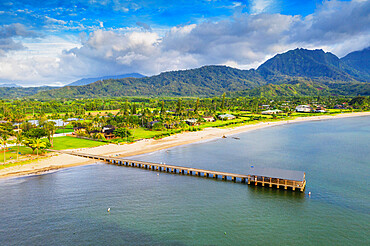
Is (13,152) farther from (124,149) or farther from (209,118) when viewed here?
(209,118)

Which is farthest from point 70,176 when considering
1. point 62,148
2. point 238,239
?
point 238,239

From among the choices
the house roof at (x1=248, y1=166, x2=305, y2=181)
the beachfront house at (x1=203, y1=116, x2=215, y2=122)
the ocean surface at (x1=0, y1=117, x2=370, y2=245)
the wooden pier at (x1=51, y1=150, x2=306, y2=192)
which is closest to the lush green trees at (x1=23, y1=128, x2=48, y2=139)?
the ocean surface at (x1=0, y1=117, x2=370, y2=245)

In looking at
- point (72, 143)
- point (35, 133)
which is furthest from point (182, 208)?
point (72, 143)

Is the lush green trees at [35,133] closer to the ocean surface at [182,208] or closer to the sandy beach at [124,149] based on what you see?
the sandy beach at [124,149]

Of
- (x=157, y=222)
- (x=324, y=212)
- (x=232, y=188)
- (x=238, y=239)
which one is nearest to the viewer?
(x=238, y=239)

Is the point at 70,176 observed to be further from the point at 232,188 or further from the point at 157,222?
the point at 232,188

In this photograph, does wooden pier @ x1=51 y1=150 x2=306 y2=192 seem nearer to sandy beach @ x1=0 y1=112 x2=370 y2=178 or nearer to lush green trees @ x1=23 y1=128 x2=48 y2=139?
sandy beach @ x1=0 y1=112 x2=370 y2=178
